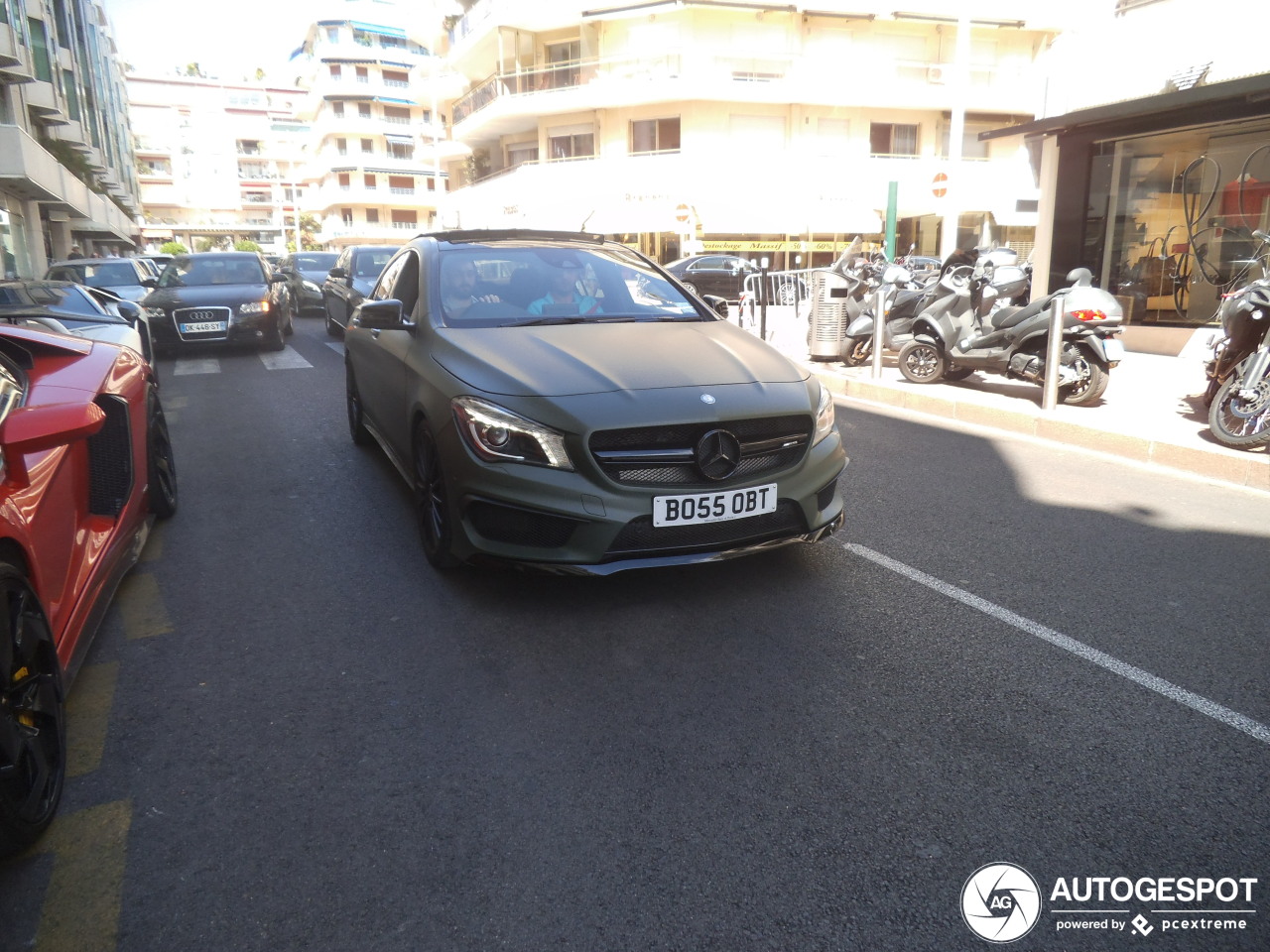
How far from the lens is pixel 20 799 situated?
2357 mm

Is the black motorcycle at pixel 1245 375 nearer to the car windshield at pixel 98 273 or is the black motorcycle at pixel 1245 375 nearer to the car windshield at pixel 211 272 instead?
the car windshield at pixel 211 272

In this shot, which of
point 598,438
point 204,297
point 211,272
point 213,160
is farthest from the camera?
point 213,160

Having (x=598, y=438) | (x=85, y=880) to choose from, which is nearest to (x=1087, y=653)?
(x=598, y=438)

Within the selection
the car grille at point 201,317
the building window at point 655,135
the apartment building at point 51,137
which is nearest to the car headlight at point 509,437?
the car grille at point 201,317

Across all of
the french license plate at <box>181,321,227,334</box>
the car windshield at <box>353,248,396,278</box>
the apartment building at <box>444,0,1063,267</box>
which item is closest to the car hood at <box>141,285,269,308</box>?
the french license plate at <box>181,321,227,334</box>

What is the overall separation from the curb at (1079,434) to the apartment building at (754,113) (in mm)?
24145

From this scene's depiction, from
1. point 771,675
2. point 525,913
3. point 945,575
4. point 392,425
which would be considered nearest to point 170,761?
point 525,913

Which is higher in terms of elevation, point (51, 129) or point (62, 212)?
point (51, 129)

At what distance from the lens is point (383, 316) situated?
4.80 metres

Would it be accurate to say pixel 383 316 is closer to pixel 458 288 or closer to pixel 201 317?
pixel 458 288

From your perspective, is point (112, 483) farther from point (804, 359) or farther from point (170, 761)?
point (804, 359)

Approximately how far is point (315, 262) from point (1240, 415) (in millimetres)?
20219

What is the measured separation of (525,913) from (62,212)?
43.3 meters

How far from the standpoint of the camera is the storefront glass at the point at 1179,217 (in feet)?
40.5
